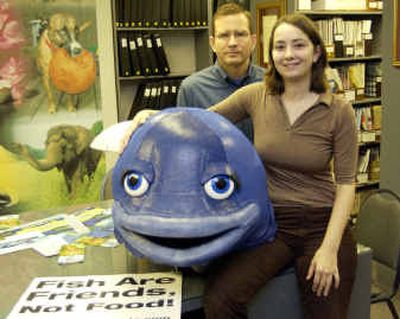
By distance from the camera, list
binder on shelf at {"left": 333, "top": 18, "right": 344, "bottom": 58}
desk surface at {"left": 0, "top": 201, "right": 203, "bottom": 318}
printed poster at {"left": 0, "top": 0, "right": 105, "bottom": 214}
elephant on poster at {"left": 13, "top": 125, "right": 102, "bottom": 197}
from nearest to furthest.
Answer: desk surface at {"left": 0, "top": 201, "right": 203, "bottom": 318} → printed poster at {"left": 0, "top": 0, "right": 105, "bottom": 214} → elephant on poster at {"left": 13, "top": 125, "right": 102, "bottom": 197} → binder on shelf at {"left": 333, "top": 18, "right": 344, "bottom": 58}

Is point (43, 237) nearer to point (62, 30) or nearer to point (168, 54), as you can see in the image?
point (62, 30)

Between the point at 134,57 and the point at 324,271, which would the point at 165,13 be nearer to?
the point at 134,57

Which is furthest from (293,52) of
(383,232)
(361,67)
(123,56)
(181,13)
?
(361,67)

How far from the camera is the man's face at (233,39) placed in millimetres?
2148

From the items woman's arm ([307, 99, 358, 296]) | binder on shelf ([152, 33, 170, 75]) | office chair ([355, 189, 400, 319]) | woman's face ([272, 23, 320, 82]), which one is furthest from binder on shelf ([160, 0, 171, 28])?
woman's arm ([307, 99, 358, 296])

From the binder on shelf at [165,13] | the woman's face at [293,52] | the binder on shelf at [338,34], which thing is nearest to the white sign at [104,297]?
the woman's face at [293,52]

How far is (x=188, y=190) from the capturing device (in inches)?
50.6

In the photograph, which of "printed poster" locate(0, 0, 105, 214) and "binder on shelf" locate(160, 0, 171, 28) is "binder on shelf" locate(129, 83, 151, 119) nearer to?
"printed poster" locate(0, 0, 105, 214)

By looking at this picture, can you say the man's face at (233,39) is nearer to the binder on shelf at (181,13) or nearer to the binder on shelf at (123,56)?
the binder on shelf at (123,56)

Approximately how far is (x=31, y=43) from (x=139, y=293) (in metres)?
2.57

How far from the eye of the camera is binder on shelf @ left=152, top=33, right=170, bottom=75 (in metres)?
3.91

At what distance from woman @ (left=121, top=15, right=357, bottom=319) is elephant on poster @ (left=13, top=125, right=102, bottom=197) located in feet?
7.60

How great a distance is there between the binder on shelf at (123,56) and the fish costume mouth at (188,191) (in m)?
2.50

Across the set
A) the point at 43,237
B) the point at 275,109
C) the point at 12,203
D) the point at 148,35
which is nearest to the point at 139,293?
the point at 43,237
